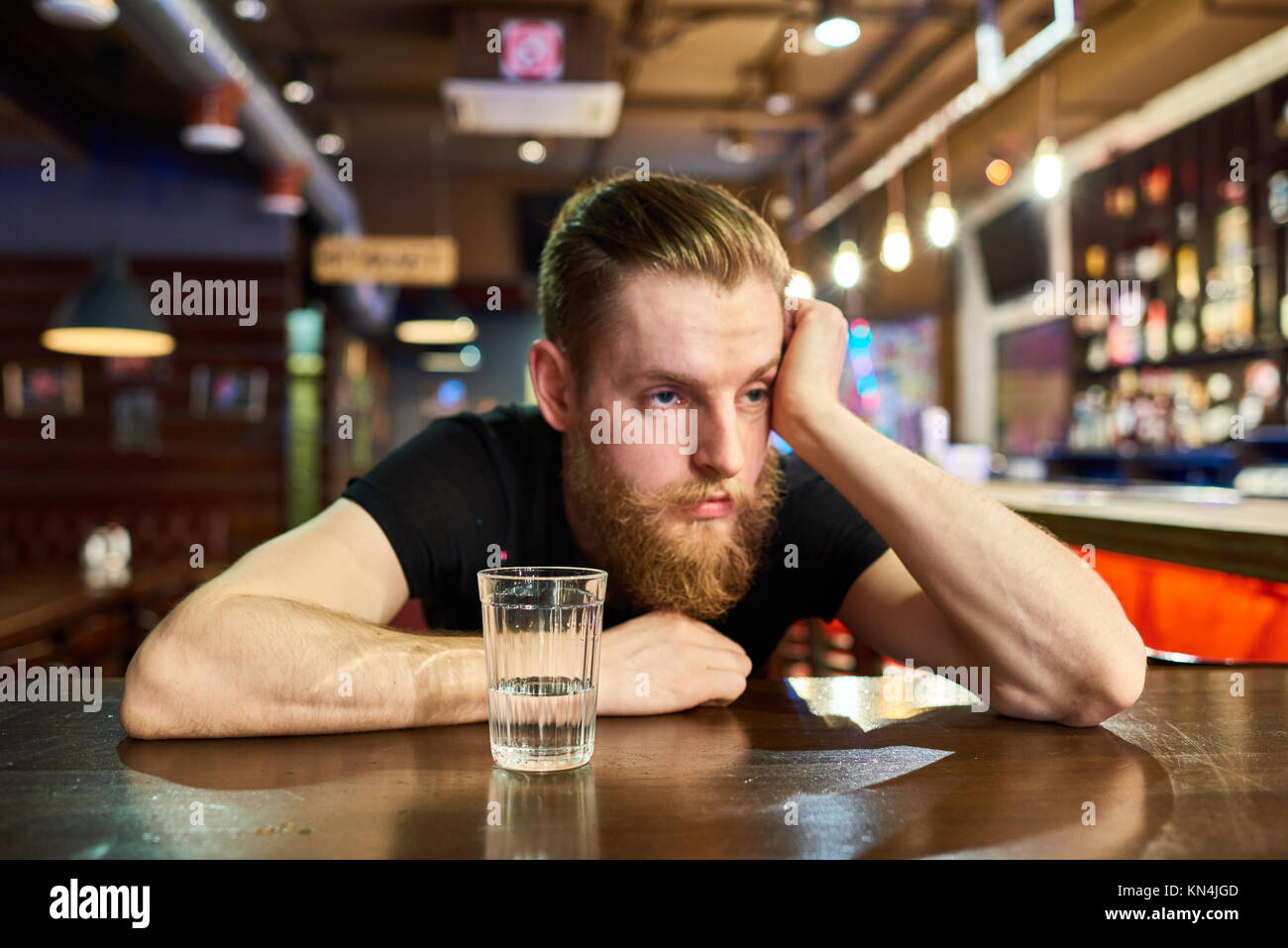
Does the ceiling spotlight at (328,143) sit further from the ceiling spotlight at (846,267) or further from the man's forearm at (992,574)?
the man's forearm at (992,574)

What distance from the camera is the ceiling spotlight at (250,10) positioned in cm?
556

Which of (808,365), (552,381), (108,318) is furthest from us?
(108,318)

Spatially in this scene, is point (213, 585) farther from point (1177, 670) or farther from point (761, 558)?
point (1177, 670)

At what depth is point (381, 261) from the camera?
638cm

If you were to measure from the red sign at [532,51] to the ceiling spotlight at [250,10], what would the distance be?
4.71 ft

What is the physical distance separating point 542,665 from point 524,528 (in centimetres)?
67

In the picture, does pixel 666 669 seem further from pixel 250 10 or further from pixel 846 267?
pixel 250 10

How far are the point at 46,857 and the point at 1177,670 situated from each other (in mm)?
1252

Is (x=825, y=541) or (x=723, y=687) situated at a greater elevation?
(x=825, y=541)

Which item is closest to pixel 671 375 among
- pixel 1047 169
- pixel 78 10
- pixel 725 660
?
pixel 725 660

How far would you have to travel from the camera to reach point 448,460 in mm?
1501

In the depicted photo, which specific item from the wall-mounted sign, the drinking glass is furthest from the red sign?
the drinking glass

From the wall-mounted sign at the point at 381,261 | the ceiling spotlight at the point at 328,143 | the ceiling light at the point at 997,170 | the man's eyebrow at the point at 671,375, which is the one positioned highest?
the ceiling spotlight at the point at 328,143

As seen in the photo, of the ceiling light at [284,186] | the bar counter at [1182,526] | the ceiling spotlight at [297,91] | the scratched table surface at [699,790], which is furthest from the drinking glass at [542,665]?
the ceiling spotlight at [297,91]
